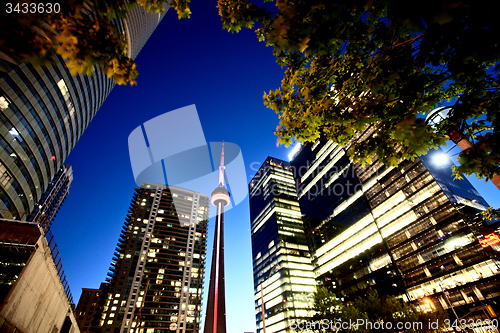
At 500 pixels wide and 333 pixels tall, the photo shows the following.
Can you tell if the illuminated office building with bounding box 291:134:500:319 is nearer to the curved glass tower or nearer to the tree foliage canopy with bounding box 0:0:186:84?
the tree foliage canopy with bounding box 0:0:186:84

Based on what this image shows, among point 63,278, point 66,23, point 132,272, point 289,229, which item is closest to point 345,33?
point 66,23

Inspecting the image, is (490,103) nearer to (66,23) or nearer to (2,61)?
(66,23)

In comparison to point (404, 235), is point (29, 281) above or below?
below

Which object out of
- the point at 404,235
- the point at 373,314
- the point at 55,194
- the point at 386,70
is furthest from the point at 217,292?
the point at 55,194

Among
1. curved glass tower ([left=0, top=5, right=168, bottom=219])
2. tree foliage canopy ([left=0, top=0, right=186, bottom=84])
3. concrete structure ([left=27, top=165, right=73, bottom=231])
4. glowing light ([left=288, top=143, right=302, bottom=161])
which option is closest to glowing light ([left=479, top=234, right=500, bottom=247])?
tree foliage canopy ([left=0, top=0, right=186, bottom=84])

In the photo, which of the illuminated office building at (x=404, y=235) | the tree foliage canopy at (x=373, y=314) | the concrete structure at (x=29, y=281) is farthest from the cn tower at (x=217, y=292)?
the concrete structure at (x=29, y=281)

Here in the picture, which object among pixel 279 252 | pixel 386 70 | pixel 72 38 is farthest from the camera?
pixel 279 252

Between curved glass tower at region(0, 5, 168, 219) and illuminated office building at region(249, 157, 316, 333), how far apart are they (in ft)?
152

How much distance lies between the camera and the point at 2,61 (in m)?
27.4

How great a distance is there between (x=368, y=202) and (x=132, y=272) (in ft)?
280

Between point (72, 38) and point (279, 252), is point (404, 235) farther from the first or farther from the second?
point (72, 38)

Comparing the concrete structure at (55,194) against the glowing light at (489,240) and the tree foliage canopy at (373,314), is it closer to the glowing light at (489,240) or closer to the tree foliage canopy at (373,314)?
the tree foliage canopy at (373,314)

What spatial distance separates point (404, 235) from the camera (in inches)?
1788

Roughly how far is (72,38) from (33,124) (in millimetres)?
39968
